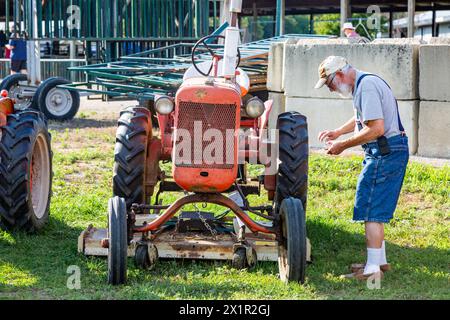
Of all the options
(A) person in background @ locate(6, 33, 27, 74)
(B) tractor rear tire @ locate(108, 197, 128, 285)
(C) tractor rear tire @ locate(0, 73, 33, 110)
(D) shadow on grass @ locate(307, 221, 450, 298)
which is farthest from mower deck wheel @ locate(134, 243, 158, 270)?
(A) person in background @ locate(6, 33, 27, 74)

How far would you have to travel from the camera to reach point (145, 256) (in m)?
6.57

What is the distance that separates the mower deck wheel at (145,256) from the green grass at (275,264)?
7cm

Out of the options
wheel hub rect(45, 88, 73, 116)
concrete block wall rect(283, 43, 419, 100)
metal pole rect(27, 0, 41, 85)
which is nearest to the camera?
concrete block wall rect(283, 43, 419, 100)

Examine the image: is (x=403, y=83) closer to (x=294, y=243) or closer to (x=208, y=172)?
(x=208, y=172)

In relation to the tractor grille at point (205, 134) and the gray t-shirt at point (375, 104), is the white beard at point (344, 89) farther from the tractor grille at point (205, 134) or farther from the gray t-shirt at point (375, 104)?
the tractor grille at point (205, 134)

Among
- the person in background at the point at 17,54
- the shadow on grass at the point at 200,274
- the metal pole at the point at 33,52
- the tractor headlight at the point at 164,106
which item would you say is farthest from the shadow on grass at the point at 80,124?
the tractor headlight at the point at 164,106

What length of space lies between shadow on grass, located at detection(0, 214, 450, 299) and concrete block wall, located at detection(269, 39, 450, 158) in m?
3.35

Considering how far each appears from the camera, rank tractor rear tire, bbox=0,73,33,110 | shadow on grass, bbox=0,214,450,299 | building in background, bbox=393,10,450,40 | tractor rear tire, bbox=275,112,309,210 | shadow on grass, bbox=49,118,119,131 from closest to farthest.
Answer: shadow on grass, bbox=0,214,450,299, tractor rear tire, bbox=275,112,309,210, shadow on grass, bbox=49,118,119,131, tractor rear tire, bbox=0,73,33,110, building in background, bbox=393,10,450,40

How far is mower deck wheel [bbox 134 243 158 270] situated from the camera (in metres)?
6.57

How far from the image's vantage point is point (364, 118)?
6.46 metres

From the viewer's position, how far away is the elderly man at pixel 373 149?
21.3 feet

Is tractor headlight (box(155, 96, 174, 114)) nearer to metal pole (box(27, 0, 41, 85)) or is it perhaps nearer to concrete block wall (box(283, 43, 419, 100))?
concrete block wall (box(283, 43, 419, 100))

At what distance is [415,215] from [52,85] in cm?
907

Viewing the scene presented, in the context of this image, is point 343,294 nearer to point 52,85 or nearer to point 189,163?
point 189,163
